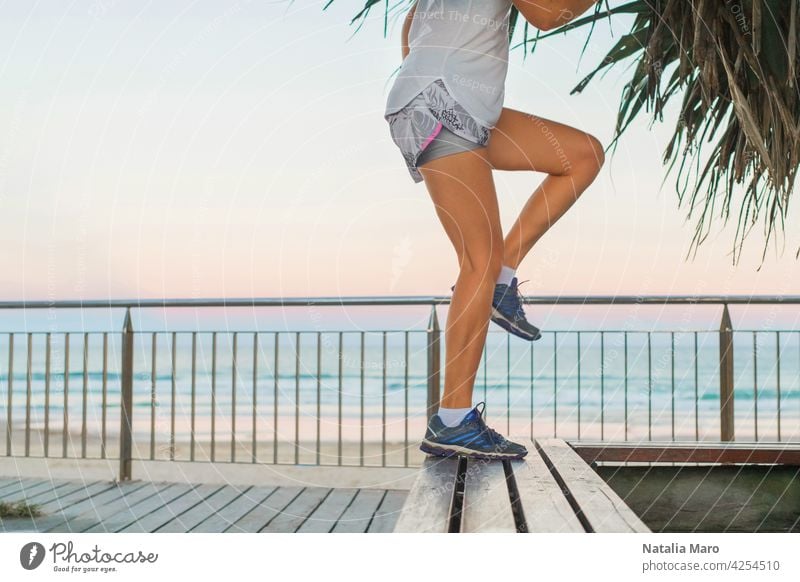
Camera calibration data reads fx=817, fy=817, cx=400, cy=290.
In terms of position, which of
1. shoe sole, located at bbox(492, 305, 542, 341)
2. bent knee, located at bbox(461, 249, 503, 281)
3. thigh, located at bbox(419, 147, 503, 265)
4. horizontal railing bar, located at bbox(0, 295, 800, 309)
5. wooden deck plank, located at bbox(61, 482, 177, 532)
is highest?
thigh, located at bbox(419, 147, 503, 265)

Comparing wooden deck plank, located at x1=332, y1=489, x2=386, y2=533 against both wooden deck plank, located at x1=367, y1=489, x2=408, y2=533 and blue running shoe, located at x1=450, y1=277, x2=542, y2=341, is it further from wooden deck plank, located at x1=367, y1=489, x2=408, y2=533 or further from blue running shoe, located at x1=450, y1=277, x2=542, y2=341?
blue running shoe, located at x1=450, y1=277, x2=542, y2=341

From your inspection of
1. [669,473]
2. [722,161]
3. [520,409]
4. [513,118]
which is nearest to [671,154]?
[722,161]

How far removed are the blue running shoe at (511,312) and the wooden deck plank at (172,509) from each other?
147 cm

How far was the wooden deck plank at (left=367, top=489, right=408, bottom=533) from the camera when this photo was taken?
99.3 inches

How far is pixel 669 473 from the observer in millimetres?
2133

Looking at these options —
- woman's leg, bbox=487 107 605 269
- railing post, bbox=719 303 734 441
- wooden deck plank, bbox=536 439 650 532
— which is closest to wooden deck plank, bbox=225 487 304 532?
wooden deck plank, bbox=536 439 650 532

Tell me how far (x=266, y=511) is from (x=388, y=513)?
43cm

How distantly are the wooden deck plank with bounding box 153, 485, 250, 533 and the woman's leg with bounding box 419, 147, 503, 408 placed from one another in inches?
53.8

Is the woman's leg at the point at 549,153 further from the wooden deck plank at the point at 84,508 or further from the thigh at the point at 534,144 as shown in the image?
the wooden deck plank at the point at 84,508

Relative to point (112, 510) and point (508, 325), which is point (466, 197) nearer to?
point (508, 325)

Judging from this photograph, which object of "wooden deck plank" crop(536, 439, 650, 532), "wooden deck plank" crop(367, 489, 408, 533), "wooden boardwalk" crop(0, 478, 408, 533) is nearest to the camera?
"wooden deck plank" crop(536, 439, 650, 532)

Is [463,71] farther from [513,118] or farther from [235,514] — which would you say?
[235,514]
